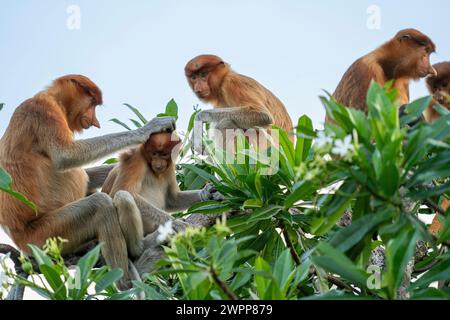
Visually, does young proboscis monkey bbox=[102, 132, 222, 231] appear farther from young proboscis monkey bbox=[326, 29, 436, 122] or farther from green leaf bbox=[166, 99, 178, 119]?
young proboscis monkey bbox=[326, 29, 436, 122]

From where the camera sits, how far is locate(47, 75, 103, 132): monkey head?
580 centimetres

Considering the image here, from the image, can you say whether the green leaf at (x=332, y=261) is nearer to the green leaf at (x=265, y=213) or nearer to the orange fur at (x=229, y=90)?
the green leaf at (x=265, y=213)

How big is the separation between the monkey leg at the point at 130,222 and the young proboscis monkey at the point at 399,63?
8.01 ft

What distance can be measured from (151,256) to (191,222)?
36 cm

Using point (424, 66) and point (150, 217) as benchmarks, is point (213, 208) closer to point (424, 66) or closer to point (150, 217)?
point (150, 217)

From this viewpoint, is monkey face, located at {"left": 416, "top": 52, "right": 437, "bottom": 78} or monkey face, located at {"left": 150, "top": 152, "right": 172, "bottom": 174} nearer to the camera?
monkey face, located at {"left": 150, "top": 152, "right": 172, "bottom": 174}

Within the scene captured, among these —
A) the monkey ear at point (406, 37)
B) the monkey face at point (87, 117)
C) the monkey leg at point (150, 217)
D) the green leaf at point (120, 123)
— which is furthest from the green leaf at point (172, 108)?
the monkey ear at point (406, 37)

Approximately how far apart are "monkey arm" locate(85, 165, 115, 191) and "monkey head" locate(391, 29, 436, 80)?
2743mm

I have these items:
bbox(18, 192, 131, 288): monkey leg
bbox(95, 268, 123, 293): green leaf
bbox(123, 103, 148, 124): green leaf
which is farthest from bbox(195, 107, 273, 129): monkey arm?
bbox(95, 268, 123, 293): green leaf

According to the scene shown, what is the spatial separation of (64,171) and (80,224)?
0.54 metres

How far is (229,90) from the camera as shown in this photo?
7.16 meters

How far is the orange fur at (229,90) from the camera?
7051mm
